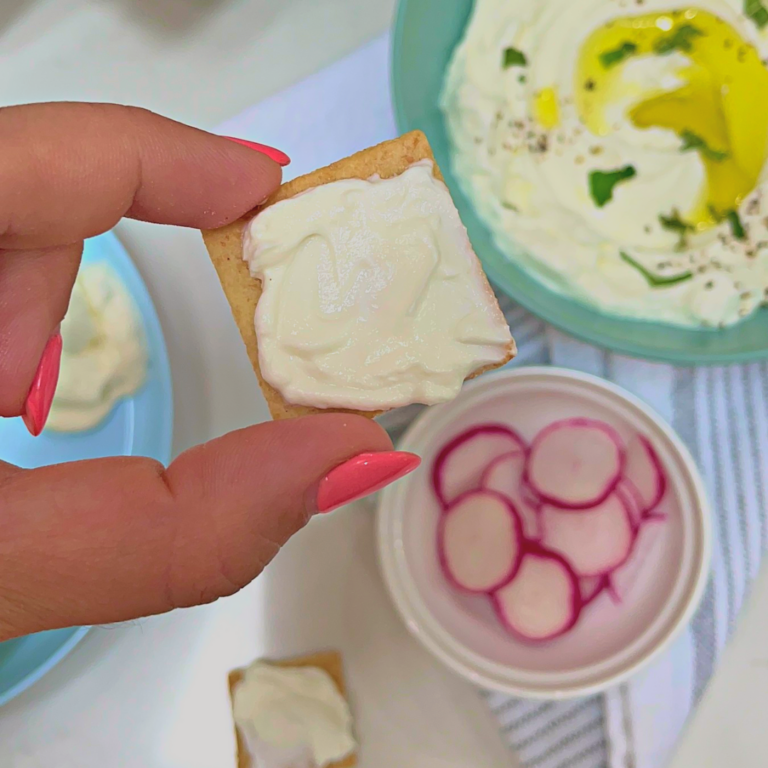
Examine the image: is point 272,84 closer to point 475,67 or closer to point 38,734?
point 475,67

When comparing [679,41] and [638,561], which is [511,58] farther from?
[638,561]

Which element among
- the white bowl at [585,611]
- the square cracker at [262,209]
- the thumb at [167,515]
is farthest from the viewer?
the white bowl at [585,611]

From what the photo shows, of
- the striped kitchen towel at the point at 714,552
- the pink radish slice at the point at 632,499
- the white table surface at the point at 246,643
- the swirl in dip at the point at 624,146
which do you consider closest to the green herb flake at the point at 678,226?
the swirl in dip at the point at 624,146

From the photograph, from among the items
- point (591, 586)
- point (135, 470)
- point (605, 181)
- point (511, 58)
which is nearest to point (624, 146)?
point (605, 181)

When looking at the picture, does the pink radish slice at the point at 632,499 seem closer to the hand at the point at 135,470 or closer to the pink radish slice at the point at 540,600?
the pink radish slice at the point at 540,600

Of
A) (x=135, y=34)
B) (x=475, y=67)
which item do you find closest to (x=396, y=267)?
(x=475, y=67)

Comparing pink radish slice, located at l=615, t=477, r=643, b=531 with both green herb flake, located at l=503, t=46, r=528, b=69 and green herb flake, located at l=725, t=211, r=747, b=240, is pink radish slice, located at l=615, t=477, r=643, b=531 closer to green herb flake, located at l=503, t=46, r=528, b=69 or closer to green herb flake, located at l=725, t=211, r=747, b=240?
green herb flake, located at l=725, t=211, r=747, b=240

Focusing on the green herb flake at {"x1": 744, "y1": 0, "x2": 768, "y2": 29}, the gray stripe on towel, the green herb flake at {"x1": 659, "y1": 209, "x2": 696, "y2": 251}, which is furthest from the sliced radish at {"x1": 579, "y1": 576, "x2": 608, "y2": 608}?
the green herb flake at {"x1": 744, "y1": 0, "x2": 768, "y2": 29}
